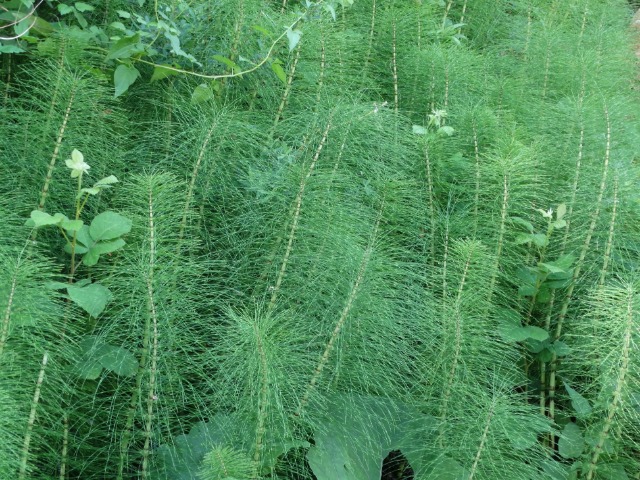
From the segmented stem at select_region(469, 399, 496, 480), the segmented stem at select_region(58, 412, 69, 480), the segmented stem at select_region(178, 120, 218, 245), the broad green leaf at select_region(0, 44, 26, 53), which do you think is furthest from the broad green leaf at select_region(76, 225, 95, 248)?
the segmented stem at select_region(469, 399, 496, 480)

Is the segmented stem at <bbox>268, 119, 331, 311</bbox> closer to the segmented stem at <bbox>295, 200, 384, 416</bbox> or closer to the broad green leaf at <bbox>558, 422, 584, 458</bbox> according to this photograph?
the segmented stem at <bbox>295, 200, 384, 416</bbox>

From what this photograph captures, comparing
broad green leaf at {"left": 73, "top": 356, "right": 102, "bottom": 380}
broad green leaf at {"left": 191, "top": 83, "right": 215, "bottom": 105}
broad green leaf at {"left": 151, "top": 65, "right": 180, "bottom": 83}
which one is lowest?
broad green leaf at {"left": 73, "top": 356, "right": 102, "bottom": 380}

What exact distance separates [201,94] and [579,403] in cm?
154

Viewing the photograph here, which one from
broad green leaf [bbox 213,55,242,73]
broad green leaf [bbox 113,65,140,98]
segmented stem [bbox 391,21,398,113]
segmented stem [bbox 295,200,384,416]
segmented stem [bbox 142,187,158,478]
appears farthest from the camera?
segmented stem [bbox 391,21,398,113]

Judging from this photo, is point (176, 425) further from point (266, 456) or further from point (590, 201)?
point (590, 201)

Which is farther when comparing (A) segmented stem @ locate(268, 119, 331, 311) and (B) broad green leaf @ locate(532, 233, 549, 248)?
(B) broad green leaf @ locate(532, 233, 549, 248)

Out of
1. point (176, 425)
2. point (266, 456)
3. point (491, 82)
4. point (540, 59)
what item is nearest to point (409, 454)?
point (266, 456)

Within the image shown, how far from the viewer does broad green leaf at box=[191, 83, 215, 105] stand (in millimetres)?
2742

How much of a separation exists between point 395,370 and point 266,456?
1.51ft

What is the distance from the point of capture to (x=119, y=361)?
1.95m

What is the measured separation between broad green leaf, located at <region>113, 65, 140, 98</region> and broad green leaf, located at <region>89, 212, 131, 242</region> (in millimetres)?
617

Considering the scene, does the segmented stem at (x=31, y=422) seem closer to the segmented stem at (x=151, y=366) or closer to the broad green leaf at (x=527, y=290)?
the segmented stem at (x=151, y=366)

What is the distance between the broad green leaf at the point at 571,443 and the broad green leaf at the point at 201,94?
1538mm

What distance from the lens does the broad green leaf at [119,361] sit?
1932 mm
